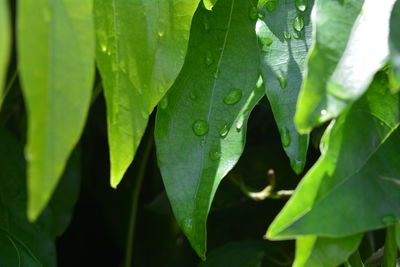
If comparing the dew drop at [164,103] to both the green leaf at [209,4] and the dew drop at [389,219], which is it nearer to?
the green leaf at [209,4]

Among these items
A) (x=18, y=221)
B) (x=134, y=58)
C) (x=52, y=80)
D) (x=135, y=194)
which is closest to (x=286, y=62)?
(x=134, y=58)

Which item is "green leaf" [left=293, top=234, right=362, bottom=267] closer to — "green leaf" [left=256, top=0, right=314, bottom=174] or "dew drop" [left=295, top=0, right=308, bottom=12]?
"green leaf" [left=256, top=0, right=314, bottom=174]

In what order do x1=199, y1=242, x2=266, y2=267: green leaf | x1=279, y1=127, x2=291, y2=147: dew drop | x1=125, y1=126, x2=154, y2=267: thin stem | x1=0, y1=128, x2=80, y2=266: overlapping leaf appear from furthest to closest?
x1=125, y1=126, x2=154, y2=267: thin stem → x1=199, y1=242, x2=266, y2=267: green leaf → x1=0, y1=128, x2=80, y2=266: overlapping leaf → x1=279, y1=127, x2=291, y2=147: dew drop

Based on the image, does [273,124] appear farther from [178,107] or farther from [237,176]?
[178,107]

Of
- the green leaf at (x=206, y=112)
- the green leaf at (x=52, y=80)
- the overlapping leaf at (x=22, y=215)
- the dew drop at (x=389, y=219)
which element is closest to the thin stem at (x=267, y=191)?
the overlapping leaf at (x=22, y=215)

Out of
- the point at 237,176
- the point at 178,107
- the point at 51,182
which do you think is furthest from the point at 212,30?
the point at 237,176

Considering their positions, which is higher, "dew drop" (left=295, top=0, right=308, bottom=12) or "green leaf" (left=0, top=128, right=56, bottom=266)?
"dew drop" (left=295, top=0, right=308, bottom=12)

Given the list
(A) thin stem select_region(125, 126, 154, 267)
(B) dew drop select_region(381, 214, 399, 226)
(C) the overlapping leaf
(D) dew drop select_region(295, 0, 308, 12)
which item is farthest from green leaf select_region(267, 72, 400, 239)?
(A) thin stem select_region(125, 126, 154, 267)
